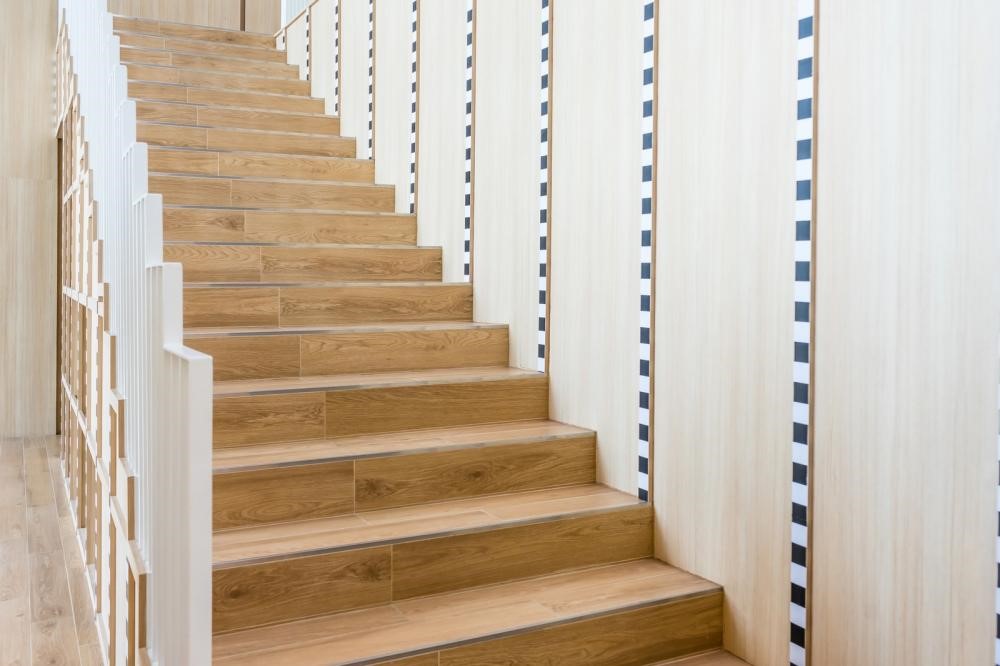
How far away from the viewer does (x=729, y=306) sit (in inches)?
88.7

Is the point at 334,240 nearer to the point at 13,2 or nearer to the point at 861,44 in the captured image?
the point at 861,44

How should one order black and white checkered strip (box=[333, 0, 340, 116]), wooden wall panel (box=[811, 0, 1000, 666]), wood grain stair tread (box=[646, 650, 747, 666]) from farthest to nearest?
black and white checkered strip (box=[333, 0, 340, 116]) → wood grain stair tread (box=[646, 650, 747, 666]) → wooden wall panel (box=[811, 0, 1000, 666])

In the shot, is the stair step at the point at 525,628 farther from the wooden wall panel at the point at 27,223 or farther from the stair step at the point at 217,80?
the wooden wall panel at the point at 27,223

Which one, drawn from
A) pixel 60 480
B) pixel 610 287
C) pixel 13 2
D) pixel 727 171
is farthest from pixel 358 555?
pixel 13 2

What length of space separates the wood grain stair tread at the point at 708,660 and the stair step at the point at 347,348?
4.17 feet

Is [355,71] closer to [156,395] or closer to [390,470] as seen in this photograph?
[390,470]

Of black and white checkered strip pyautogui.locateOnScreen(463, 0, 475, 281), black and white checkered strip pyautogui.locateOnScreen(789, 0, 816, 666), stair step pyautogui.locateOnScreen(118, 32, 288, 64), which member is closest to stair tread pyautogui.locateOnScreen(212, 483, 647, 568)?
black and white checkered strip pyautogui.locateOnScreen(789, 0, 816, 666)

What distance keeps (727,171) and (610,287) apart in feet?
1.83

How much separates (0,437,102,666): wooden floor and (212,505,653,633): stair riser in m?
1.32

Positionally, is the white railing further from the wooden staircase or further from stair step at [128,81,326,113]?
stair step at [128,81,326,113]

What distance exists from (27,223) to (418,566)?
5478mm

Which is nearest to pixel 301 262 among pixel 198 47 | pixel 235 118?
pixel 235 118

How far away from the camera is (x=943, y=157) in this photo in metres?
1.76

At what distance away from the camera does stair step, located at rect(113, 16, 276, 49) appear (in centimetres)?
538
